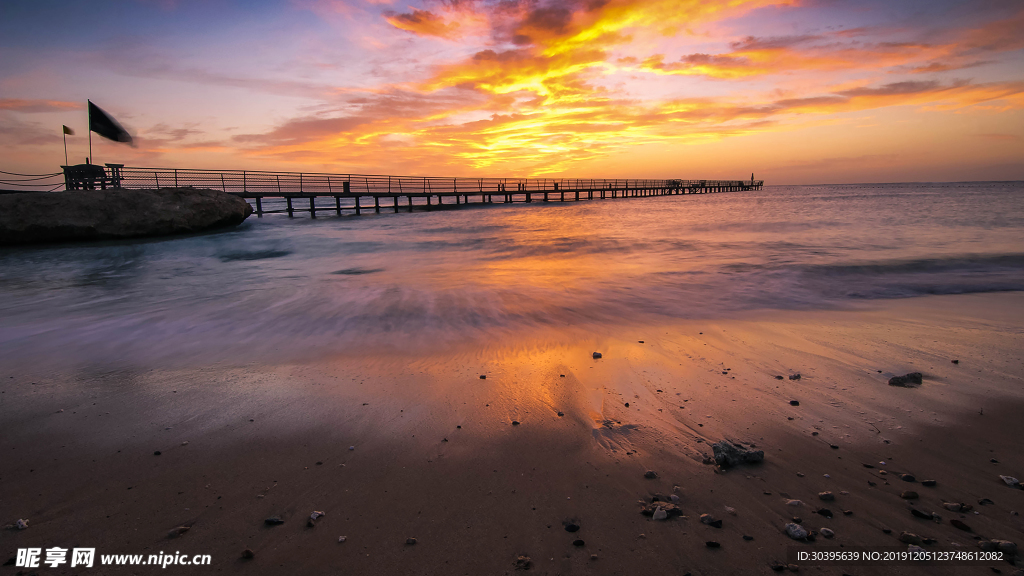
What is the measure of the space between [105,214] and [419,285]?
15031 mm

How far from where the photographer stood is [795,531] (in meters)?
2.06

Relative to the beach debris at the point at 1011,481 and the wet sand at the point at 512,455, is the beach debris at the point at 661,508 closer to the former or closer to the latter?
the wet sand at the point at 512,455

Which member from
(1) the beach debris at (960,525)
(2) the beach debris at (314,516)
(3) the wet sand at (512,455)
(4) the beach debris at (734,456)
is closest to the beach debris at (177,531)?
(3) the wet sand at (512,455)

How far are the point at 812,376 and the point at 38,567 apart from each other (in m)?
5.20

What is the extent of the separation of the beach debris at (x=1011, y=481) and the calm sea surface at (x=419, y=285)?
3.62 meters

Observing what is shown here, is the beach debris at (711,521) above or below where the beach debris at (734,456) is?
below

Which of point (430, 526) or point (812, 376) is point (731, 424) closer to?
point (812, 376)

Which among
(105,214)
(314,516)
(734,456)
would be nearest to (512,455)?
(314,516)

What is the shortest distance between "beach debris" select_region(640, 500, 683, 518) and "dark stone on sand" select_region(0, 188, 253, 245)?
823 inches

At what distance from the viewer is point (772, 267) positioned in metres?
10.3

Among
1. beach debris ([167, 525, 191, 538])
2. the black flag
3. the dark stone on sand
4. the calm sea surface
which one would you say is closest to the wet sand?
beach debris ([167, 525, 191, 538])

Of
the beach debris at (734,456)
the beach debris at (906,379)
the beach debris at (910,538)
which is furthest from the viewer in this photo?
the beach debris at (906,379)

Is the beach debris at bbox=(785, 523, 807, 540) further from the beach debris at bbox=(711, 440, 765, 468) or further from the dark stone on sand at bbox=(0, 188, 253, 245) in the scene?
the dark stone on sand at bbox=(0, 188, 253, 245)

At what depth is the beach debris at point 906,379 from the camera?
3682 millimetres
